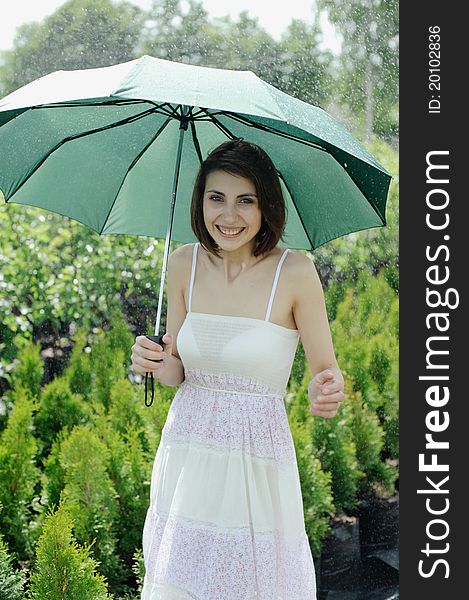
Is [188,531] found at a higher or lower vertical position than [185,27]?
lower

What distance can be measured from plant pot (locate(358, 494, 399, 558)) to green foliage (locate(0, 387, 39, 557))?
1.48 metres

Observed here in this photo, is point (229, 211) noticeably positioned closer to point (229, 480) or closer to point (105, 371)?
point (229, 480)

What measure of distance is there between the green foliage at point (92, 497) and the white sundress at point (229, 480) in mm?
1164

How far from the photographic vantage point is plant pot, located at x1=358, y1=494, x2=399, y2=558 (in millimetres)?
4230

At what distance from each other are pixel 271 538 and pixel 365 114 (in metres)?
4.61

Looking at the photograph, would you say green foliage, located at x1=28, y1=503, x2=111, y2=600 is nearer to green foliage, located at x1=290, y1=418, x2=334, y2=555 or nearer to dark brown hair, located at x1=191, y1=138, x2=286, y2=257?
dark brown hair, located at x1=191, y1=138, x2=286, y2=257


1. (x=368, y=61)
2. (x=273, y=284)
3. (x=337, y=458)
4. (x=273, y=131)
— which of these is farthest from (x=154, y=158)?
(x=368, y=61)

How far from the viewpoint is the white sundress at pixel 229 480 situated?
6.62ft

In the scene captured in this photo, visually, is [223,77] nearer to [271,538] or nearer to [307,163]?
[307,163]

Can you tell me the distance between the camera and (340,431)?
13.8 ft

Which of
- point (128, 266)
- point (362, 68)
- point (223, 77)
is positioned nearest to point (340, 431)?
point (128, 266)

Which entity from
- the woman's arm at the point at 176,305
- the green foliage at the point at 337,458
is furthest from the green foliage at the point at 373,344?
the woman's arm at the point at 176,305

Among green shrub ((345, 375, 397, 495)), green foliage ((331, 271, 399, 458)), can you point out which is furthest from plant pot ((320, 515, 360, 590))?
green foliage ((331, 271, 399, 458))

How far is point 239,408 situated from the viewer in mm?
2082
